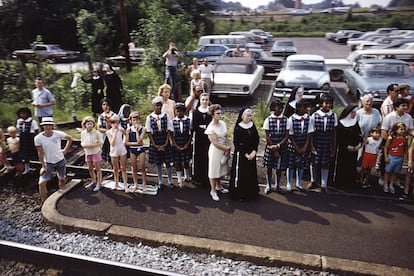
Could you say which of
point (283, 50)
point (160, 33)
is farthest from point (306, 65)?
point (283, 50)

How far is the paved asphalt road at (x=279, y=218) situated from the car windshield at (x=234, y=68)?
322 inches

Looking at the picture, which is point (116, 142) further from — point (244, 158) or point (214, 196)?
point (244, 158)

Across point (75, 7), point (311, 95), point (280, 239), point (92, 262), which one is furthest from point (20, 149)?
point (75, 7)

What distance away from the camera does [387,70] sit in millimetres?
12742

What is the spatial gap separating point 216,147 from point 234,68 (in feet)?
28.1

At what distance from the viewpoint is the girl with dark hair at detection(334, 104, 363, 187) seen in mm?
6770

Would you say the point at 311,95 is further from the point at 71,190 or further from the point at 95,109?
the point at 71,190

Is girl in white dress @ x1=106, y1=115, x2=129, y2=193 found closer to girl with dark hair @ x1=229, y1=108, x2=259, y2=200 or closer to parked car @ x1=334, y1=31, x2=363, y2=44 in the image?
girl with dark hair @ x1=229, y1=108, x2=259, y2=200

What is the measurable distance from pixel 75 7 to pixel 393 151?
3296 cm

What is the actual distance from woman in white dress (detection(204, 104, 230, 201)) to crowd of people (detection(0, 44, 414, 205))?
0.02m

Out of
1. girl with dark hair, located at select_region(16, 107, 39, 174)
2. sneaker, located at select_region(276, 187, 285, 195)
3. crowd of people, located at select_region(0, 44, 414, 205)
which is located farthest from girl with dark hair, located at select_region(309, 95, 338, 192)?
girl with dark hair, located at select_region(16, 107, 39, 174)

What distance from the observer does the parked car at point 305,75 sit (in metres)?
12.7

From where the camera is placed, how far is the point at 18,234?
6.05 metres

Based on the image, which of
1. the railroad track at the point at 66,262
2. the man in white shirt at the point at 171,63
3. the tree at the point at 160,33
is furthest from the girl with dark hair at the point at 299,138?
the tree at the point at 160,33
